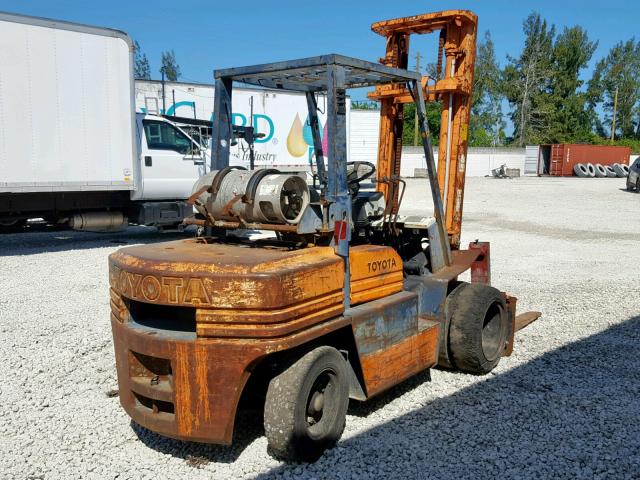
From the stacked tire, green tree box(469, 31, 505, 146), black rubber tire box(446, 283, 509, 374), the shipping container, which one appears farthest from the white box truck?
green tree box(469, 31, 505, 146)

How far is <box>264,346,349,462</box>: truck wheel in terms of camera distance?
3.67m

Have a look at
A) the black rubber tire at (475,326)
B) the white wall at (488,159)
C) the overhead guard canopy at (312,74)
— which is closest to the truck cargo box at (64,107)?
the overhead guard canopy at (312,74)

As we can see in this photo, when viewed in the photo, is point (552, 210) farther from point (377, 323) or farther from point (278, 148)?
point (377, 323)

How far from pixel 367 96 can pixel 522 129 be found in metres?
63.4

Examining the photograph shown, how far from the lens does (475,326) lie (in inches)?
201

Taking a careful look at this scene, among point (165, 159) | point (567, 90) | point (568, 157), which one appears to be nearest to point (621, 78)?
point (567, 90)

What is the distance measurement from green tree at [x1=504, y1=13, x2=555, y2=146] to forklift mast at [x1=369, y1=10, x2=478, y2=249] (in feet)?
207

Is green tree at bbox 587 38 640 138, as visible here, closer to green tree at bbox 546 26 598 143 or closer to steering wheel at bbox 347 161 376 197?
green tree at bbox 546 26 598 143

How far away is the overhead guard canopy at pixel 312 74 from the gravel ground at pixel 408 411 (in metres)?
2.50

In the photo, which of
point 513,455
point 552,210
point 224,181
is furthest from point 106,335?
point 552,210

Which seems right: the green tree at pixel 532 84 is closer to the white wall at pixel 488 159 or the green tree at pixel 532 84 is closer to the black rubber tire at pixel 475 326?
the white wall at pixel 488 159

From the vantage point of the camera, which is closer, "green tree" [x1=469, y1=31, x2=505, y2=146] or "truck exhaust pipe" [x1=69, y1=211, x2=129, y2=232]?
"truck exhaust pipe" [x1=69, y1=211, x2=129, y2=232]

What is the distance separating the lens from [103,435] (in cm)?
431

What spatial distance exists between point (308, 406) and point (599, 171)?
1679 inches
